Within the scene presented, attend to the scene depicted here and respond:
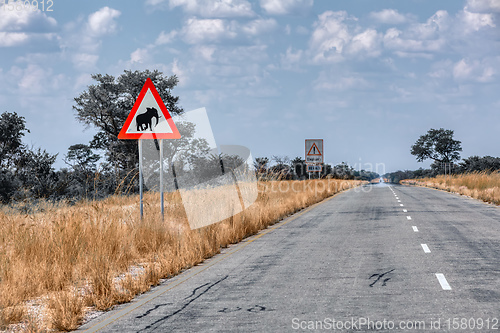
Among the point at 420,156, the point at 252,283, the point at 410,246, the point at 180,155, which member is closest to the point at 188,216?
the point at 410,246

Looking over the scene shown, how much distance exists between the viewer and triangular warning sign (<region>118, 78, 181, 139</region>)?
1230 cm

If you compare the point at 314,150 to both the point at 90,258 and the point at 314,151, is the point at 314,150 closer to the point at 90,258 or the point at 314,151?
the point at 314,151

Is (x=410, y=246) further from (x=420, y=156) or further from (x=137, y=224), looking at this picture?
(x=420, y=156)

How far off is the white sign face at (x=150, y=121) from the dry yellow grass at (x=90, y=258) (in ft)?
6.63

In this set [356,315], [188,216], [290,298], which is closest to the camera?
[356,315]

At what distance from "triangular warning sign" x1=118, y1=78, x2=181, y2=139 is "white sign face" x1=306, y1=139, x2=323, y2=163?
27.1m

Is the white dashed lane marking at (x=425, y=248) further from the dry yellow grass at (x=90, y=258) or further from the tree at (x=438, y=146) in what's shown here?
the tree at (x=438, y=146)

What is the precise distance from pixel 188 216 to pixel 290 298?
8.04 m

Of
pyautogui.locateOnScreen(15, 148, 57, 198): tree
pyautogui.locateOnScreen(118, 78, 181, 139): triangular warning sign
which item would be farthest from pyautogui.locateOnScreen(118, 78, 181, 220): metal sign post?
pyautogui.locateOnScreen(15, 148, 57, 198): tree

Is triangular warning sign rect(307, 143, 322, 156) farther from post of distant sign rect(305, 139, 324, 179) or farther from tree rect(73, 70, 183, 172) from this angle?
tree rect(73, 70, 183, 172)

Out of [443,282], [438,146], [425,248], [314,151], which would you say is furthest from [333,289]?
[438,146]

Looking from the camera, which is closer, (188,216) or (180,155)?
(188,216)

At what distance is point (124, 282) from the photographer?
8.09 metres

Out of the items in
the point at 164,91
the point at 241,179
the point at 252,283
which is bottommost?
the point at 252,283
